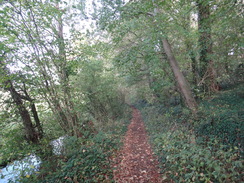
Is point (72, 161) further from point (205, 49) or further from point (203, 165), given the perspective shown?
point (205, 49)

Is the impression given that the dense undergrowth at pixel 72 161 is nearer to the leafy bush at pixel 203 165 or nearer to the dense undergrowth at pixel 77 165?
the dense undergrowth at pixel 77 165

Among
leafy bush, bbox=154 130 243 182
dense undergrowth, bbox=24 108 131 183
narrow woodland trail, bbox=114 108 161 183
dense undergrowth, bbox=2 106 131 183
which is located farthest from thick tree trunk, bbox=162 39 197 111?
dense undergrowth, bbox=24 108 131 183

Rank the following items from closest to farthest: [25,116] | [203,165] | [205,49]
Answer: [203,165]
[25,116]
[205,49]

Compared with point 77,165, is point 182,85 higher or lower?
higher

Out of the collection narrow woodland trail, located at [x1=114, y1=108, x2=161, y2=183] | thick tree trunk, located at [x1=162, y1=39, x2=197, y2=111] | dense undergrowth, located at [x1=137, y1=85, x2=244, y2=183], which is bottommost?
narrow woodland trail, located at [x1=114, y1=108, x2=161, y2=183]

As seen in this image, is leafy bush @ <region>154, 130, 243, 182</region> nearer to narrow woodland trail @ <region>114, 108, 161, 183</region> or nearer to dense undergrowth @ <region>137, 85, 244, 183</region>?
dense undergrowth @ <region>137, 85, 244, 183</region>

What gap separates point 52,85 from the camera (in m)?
5.63

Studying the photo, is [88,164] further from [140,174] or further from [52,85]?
[52,85]

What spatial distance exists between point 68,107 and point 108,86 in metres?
5.25

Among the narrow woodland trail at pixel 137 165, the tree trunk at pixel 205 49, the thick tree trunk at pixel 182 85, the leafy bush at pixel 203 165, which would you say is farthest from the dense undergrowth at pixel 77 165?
the tree trunk at pixel 205 49

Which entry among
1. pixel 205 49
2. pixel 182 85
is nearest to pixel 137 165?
pixel 182 85

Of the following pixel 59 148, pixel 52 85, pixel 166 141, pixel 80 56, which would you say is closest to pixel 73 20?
pixel 80 56

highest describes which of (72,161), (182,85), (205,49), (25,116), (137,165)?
(205,49)

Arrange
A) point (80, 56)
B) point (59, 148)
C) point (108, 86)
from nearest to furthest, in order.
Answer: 1. point (59, 148)
2. point (80, 56)
3. point (108, 86)
